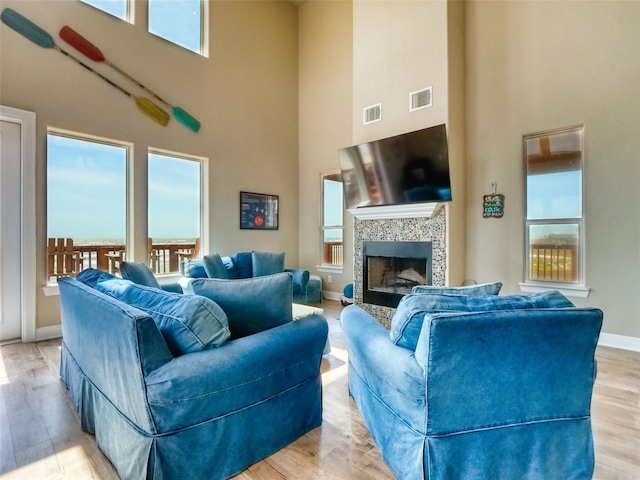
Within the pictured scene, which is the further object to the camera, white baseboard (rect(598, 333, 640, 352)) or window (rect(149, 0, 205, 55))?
window (rect(149, 0, 205, 55))

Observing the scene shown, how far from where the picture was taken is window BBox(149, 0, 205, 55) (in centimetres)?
457

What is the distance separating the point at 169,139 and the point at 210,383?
4.17m

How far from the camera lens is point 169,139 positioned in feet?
15.3

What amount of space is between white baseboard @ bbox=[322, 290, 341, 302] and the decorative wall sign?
273 cm

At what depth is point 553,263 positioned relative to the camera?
374 centimetres

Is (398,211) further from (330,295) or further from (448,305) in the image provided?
(448,305)

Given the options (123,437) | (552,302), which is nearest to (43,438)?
(123,437)

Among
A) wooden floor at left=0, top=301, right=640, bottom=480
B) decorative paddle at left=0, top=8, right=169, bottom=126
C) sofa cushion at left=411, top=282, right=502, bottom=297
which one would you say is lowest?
wooden floor at left=0, top=301, right=640, bottom=480

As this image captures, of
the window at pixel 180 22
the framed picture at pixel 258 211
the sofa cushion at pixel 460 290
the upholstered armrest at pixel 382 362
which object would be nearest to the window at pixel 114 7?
the window at pixel 180 22

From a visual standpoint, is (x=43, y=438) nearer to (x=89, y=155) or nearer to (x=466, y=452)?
(x=466, y=452)

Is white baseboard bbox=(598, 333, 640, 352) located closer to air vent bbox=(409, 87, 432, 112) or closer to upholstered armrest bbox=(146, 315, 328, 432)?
air vent bbox=(409, 87, 432, 112)

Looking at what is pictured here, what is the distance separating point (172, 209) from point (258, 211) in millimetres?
1442

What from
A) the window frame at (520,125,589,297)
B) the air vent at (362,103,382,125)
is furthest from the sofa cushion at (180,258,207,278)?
the window frame at (520,125,589,297)

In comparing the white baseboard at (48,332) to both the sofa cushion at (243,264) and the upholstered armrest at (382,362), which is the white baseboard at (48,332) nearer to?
the sofa cushion at (243,264)
